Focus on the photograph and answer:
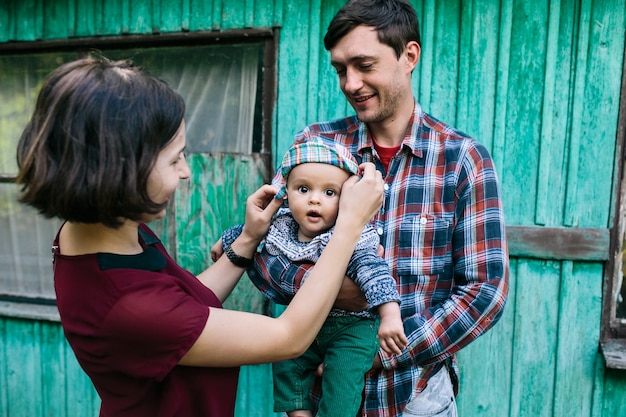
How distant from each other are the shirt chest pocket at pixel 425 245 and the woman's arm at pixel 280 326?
0.37 meters

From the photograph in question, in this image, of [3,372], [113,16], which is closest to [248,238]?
[113,16]

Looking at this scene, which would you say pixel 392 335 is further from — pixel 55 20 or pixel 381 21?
pixel 55 20

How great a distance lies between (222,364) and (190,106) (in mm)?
2244

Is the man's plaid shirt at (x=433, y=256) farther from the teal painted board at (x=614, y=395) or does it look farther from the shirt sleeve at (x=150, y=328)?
the teal painted board at (x=614, y=395)

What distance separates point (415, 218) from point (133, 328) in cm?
103

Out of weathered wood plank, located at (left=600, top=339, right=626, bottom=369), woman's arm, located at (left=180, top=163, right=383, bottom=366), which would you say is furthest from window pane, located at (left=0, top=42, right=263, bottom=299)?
weathered wood plank, located at (left=600, top=339, right=626, bottom=369)

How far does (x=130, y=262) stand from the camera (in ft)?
4.30

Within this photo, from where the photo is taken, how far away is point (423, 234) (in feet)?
5.89

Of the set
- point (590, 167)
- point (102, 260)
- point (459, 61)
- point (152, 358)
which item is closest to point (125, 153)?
point (102, 260)

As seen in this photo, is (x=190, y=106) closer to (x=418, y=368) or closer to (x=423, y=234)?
(x=423, y=234)

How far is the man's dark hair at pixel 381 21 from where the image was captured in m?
1.90

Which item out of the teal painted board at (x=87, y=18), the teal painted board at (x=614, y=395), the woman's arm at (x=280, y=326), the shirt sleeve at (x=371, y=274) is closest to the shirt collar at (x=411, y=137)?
the shirt sleeve at (x=371, y=274)

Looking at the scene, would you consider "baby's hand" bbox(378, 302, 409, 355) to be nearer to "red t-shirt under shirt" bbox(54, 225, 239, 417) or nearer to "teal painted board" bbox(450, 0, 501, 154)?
"red t-shirt under shirt" bbox(54, 225, 239, 417)

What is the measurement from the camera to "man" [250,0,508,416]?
1695 millimetres
